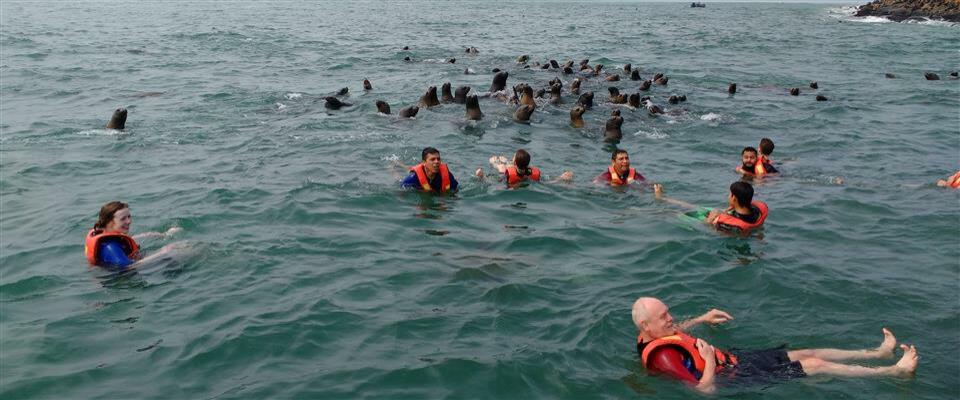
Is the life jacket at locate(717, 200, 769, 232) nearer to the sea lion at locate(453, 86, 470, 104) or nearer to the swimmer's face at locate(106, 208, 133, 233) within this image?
the swimmer's face at locate(106, 208, 133, 233)

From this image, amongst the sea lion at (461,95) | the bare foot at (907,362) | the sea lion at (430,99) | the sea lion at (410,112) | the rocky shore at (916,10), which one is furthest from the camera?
the rocky shore at (916,10)

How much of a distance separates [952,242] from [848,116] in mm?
10249

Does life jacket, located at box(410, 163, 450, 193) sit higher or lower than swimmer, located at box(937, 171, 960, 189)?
higher

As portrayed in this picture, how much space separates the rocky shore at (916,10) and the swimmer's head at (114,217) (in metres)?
61.9

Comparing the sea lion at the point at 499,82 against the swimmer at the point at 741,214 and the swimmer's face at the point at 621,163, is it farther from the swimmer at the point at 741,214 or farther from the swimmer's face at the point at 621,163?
the swimmer at the point at 741,214

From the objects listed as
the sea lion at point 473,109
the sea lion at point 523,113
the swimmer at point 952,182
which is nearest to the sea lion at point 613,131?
the sea lion at point 523,113

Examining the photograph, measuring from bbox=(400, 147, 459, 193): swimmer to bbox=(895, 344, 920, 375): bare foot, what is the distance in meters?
6.77

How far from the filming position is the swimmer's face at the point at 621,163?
39.1 ft

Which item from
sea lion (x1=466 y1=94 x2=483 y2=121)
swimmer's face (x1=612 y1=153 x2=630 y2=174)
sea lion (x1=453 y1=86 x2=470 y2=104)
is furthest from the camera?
sea lion (x1=453 y1=86 x2=470 y2=104)

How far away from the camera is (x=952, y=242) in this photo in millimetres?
10227

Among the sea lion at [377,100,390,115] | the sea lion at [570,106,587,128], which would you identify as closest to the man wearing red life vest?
the sea lion at [570,106,587,128]

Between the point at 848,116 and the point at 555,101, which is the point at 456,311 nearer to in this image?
the point at 555,101

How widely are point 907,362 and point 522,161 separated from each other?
685 centimetres

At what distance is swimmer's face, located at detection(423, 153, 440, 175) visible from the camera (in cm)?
1141
